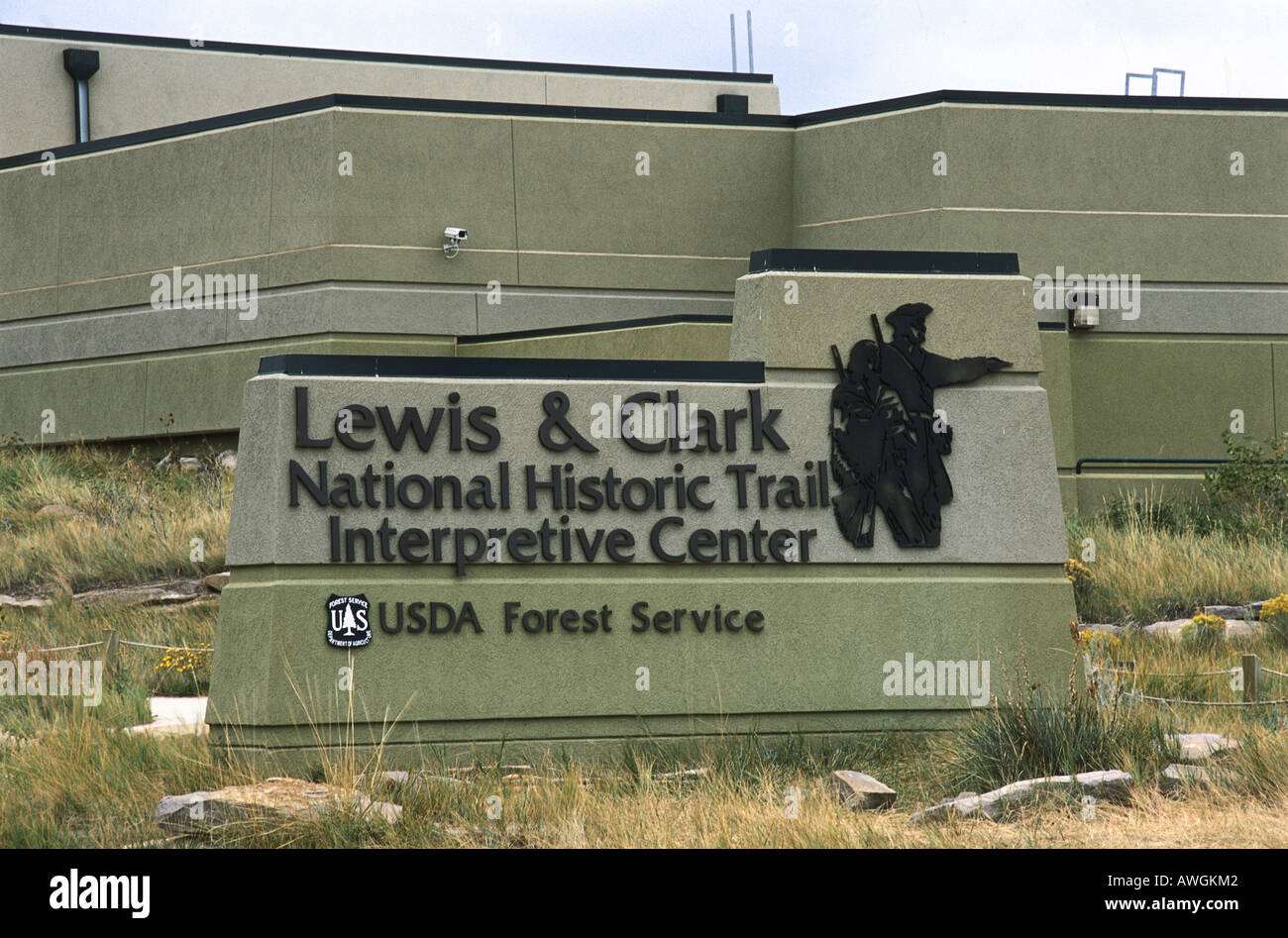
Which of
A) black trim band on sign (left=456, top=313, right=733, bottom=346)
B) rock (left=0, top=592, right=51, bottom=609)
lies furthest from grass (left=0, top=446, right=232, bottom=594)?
black trim band on sign (left=456, top=313, right=733, bottom=346)

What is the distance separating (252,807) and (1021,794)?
4292 millimetres

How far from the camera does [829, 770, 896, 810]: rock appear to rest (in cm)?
826

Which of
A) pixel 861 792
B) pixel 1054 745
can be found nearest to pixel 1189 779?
pixel 1054 745

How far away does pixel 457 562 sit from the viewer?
30.7 feet

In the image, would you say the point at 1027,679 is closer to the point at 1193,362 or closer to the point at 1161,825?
the point at 1161,825

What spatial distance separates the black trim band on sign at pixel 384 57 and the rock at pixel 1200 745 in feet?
69.6

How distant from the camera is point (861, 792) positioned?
832 cm

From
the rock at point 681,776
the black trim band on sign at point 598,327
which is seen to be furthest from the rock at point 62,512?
the rock at point 681,776

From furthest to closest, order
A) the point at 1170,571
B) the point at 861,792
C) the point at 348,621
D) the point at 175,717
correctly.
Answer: the point at 1170,571, the point at 175,717, the point at 348,621, the point at 861,792

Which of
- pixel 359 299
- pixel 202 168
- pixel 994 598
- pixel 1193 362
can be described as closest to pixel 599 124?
pixel 359 299

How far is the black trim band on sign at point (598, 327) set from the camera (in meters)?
16.8

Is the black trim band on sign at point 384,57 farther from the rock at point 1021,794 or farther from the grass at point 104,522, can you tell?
the rock at point 1021,794

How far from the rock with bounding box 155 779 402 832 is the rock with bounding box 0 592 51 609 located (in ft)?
25.8

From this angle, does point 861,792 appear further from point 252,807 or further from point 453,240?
point 453,240
